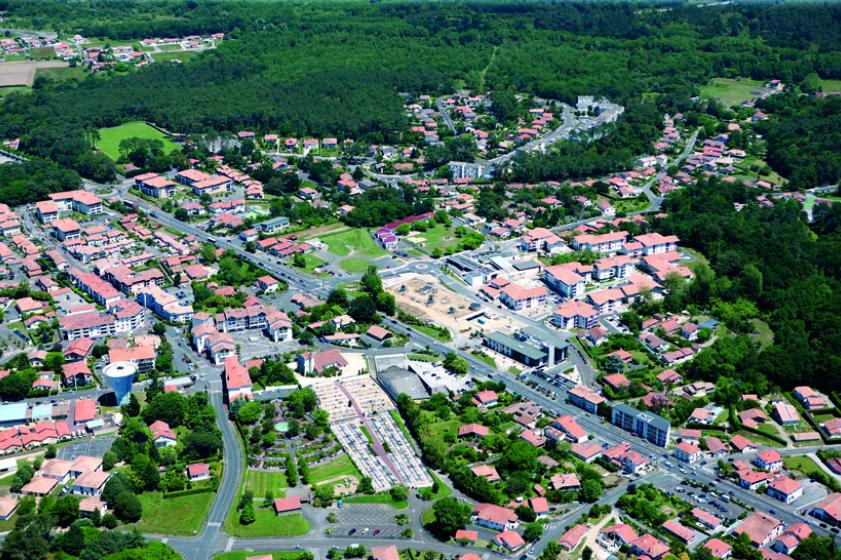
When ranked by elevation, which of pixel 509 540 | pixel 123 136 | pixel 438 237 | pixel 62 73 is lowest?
pixel 509 540

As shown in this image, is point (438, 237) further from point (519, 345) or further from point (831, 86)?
point (831, 86)

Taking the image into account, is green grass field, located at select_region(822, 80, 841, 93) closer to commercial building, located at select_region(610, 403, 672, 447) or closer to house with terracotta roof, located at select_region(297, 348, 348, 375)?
commercial building, located at select_region(610, 403, 672, 447)

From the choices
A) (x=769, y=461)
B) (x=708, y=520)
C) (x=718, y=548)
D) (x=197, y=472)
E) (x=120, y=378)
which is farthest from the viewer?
(x=120, y=378)

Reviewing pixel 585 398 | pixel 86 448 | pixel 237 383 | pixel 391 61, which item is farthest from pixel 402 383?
pixel 391 61

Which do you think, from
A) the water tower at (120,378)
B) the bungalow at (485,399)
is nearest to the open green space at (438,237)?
the bungalow at (485,399)

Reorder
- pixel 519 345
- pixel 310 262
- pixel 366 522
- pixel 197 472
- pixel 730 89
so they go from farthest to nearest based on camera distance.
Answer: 1. pixel 730 89
2. pixel 310 262
3. pixel 519 345
4. pixel 197 472
5. pixel 366 522

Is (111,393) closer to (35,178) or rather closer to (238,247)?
(238,247)

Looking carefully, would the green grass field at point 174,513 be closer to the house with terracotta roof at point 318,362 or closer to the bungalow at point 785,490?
the house with terracotta roof at point 318,362

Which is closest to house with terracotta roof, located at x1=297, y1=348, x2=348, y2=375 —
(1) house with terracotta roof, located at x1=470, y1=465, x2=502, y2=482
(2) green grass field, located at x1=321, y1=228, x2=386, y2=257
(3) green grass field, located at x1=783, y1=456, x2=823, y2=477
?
(1) house with terracotta roof, located at x1=470, y1=465, x2=502, y2=482
